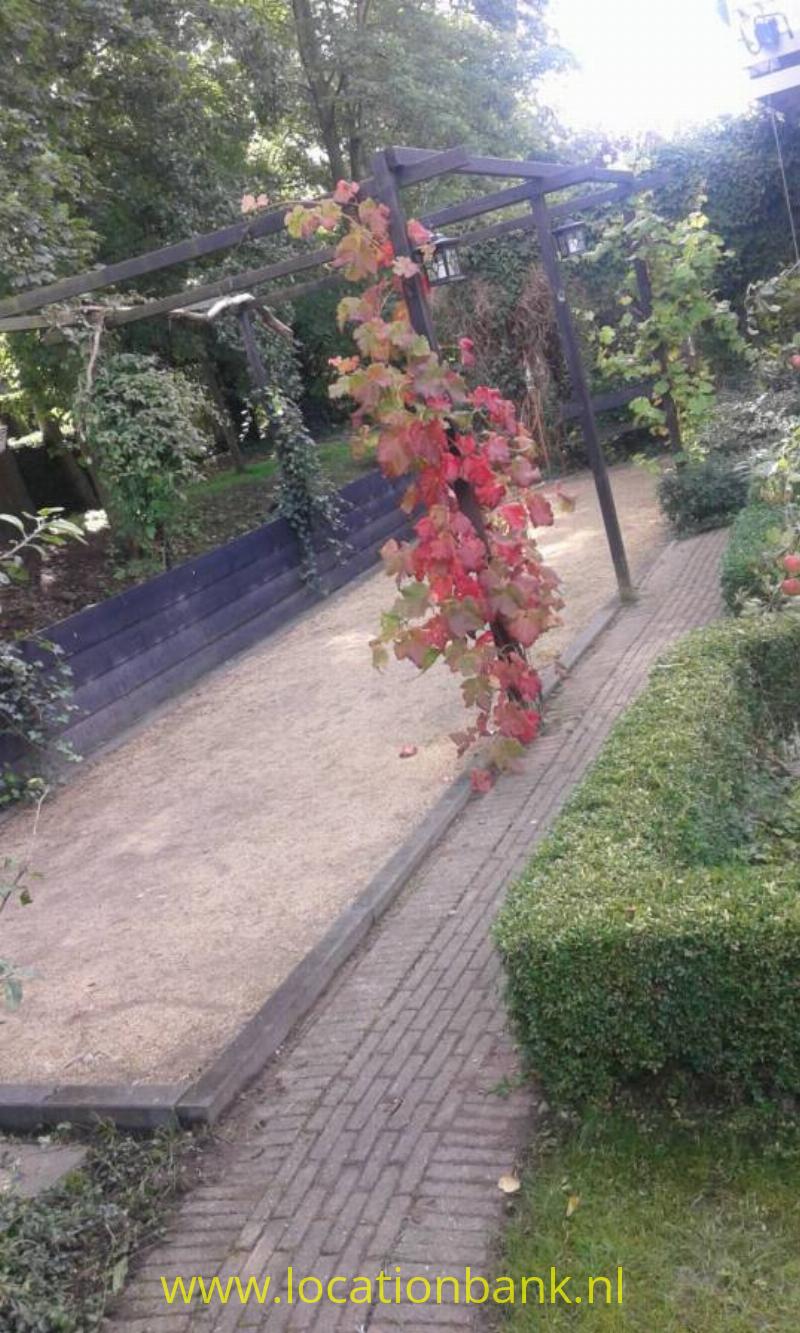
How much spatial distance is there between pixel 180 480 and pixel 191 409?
2.64ft

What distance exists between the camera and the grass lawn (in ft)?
8.14

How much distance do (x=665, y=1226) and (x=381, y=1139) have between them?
939 mm

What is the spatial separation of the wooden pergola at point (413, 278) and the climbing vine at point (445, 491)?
1.39ft

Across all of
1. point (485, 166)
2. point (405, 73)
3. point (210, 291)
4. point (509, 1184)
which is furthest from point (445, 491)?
point (405, 73)

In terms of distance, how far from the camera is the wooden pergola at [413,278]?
19.2ft

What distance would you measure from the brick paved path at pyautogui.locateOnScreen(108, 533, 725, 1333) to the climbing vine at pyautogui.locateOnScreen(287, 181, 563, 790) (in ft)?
3.67

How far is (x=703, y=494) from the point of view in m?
10.1

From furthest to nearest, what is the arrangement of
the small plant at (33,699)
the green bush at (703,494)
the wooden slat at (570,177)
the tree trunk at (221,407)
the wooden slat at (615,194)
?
the tree trunk at (221,407), the wooden slat at (615,194), the green bush at (703,494), the wooden slat at (570,177), the small plant at (33,699)

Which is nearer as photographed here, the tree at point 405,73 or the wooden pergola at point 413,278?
the wooden pergola at point 413,278

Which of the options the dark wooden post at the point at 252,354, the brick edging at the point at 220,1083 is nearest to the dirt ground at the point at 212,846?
the brick edging at the point at 220,1083

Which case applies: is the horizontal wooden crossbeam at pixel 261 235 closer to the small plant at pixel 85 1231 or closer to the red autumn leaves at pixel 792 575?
the red autumn leaves at pixel 792 575

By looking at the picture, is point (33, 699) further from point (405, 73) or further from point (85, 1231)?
point (405, 73)

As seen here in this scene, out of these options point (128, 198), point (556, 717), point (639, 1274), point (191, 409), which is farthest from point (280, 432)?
point (639, 1274)

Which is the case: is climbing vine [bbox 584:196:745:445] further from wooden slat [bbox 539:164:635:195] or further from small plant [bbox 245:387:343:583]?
small plant [bbox 245:387:343:583]
